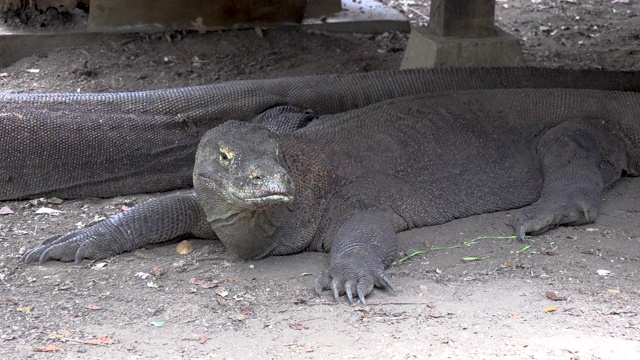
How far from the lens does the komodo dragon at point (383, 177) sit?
394cm

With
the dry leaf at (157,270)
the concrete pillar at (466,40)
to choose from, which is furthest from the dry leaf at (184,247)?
the concrete pillar at (466,40)

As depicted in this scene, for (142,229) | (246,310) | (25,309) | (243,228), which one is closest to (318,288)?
(246,310)

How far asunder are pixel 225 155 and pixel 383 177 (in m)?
1.19

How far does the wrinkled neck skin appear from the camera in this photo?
159 inches

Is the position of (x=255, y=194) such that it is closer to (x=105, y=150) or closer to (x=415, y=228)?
(x=415, y=228)

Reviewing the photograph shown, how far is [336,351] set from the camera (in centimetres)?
329

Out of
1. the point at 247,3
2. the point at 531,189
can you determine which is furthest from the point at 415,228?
the point at 247,3

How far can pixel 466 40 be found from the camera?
22.1 ft

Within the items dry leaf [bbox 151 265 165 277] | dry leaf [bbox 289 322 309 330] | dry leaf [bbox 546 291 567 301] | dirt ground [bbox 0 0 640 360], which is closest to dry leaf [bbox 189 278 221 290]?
dirt ground [bbox 0 0 640 360]

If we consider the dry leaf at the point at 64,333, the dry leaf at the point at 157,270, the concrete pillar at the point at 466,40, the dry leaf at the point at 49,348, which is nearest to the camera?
the dry leaf at the point at 49,348

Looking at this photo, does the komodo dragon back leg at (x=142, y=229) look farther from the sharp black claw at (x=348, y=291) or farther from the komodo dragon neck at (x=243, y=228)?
the sharp black claw at (x=348, y=291)

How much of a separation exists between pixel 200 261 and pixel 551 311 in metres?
1.74

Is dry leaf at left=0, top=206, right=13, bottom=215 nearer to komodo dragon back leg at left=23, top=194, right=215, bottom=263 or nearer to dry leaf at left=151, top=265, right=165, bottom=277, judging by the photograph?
komodo dragon back leg at left=23, top=194, right=215, bottom=263

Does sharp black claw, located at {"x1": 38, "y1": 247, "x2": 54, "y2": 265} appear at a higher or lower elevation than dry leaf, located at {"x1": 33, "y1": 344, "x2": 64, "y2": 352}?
lower
